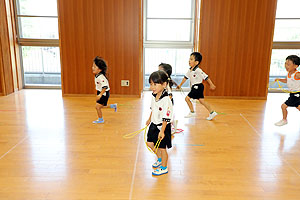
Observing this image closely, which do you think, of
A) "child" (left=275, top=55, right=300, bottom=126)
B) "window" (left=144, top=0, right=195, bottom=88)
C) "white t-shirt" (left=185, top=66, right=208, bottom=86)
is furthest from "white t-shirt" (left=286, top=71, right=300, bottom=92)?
"window" (left=144, top=0, right=195, bottom=88)

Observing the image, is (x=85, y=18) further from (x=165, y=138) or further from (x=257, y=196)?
(x=257, y=196)

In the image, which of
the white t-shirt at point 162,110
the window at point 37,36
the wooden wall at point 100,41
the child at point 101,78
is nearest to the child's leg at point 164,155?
the white t-shirt at point 162,110

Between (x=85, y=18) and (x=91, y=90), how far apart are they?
1.62 metres

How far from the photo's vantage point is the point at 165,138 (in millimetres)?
2271

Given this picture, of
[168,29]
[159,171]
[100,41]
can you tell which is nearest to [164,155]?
[159,171]

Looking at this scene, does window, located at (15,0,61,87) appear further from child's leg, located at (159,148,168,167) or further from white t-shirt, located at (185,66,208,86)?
child's leg, located at (159,148,168,167)

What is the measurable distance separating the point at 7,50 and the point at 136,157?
479 cm

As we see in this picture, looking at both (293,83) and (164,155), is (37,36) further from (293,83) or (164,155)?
(293,83)

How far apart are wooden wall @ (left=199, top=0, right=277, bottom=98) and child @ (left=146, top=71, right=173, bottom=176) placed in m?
3.68

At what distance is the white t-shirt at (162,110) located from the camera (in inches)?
85.2

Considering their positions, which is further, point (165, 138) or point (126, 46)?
point (126, 46)

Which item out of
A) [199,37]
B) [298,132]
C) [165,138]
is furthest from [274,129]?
[199,37]

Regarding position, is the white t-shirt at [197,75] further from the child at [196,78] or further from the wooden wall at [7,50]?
the wooden wall at [7,50]

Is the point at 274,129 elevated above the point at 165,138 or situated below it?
below
